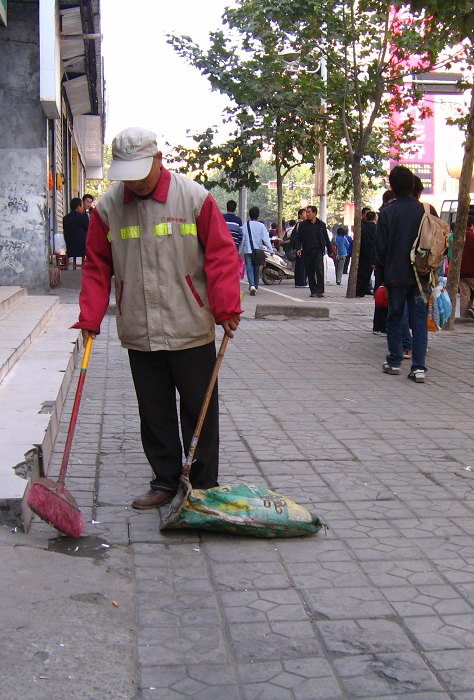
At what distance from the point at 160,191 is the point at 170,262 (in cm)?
32

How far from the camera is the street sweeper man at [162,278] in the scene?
14.2 feet

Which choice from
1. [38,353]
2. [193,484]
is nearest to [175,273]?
[193,484]

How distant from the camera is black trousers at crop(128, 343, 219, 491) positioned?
14.7ft

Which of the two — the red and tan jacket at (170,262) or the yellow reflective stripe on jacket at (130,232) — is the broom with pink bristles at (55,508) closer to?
the red and tan jacket at (170,262)

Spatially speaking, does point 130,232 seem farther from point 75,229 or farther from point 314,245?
point 314,245

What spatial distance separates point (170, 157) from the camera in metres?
24.2

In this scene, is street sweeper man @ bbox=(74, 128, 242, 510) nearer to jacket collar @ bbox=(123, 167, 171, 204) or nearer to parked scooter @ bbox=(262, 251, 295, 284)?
jacket collar @ bbox=(123, 167, 171, 204)

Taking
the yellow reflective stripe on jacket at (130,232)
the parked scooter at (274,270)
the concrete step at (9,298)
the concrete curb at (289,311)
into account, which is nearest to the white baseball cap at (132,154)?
the yellow reflective stripe on jacket at (130,232)

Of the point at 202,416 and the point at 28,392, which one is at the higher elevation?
the point at 202,416

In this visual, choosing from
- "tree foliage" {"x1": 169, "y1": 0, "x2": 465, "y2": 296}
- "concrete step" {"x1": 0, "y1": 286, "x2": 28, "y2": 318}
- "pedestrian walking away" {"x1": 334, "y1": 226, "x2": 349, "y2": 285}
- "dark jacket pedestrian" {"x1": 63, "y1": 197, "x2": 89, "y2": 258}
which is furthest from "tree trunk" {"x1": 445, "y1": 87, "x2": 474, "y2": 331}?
"pedestrian walking away" {"x1": 334, "y1": 226, "x2": 349, "y2": 285}

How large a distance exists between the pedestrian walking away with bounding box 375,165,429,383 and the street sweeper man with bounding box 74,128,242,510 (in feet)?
13.7

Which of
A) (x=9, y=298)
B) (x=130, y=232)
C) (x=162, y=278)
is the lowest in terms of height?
(x=9, y=298)

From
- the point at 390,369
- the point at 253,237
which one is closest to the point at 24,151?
the point at 253,237

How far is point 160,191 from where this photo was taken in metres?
4.32
